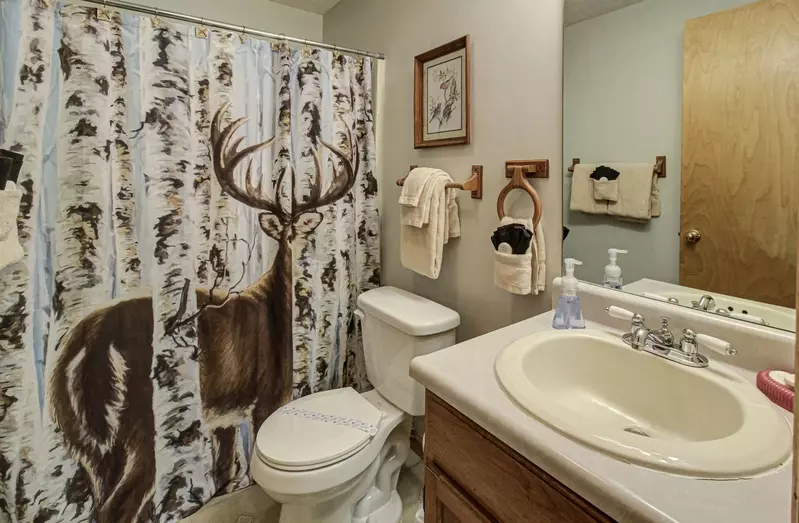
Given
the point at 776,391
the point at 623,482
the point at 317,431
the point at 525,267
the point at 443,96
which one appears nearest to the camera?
the point at 623,482

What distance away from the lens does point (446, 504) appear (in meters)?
0.86

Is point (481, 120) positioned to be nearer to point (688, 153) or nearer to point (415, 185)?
point (415, 185)

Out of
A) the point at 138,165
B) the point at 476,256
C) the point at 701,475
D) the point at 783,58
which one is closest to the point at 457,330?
the point at 476,256

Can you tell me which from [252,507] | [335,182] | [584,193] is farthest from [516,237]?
[252,507]

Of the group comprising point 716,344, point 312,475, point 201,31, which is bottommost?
point 312,475

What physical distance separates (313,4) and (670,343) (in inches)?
88.7

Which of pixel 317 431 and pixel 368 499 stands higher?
pixel 317 431

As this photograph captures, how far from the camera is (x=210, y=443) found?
160cm

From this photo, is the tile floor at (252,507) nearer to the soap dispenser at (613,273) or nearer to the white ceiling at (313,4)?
the soap dispenser at (613,273)

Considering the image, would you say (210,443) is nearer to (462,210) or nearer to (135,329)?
(135,329)

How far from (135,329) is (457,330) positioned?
1.16 m

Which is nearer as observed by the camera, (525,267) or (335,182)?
(525,267)

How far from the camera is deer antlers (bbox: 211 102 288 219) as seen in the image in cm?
148

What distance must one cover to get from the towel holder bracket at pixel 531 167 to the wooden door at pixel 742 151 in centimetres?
36
